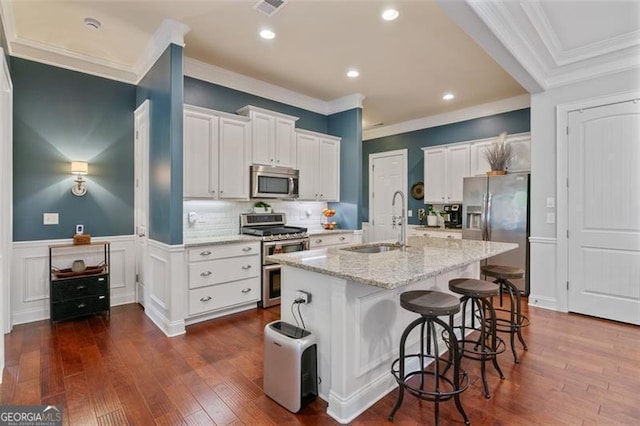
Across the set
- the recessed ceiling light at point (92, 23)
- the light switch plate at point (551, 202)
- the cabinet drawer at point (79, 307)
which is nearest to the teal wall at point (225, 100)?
the recessed ceiling light at point (92, 23)

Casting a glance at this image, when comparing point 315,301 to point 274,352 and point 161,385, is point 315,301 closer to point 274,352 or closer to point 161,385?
point 274,352

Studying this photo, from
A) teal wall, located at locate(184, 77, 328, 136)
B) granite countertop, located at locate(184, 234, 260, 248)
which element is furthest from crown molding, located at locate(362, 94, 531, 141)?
granite countertop, located at locate(184, 234, 260, 248)

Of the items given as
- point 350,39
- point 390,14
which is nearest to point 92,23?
point 350,39

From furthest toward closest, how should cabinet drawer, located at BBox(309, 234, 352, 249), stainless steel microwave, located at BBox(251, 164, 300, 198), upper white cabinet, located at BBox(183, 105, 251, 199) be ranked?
cabinet drawer, located at BBox(309, 234, 352, 249), stainless steel microwave, located at BBox(251, 164, 300, 198), upper white cabinet, located at BBox(183, 105, 251, 199)

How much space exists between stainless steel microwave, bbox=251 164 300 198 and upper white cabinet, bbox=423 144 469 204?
2.59 m

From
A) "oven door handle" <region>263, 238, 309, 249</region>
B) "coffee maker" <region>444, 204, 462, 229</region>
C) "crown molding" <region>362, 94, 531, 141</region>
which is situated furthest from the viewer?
"coffee maker" <region>444, 204, 462, 229</region>

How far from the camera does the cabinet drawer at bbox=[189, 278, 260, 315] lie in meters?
3.38

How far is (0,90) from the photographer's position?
2297mm

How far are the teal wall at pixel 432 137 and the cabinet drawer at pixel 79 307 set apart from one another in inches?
175

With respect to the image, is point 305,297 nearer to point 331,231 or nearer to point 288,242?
point 288,242

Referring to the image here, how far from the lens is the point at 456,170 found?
5.48 m

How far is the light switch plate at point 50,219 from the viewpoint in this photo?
3.52m

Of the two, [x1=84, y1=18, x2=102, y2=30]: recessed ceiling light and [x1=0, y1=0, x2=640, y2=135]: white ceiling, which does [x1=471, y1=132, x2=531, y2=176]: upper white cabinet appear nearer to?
[x1=0, y1=0, x2=640, y2=135]: white ceiling

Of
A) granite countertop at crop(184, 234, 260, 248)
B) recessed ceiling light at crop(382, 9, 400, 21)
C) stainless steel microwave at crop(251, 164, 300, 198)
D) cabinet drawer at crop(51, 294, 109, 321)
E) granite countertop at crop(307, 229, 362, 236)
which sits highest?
recessed ceiling light at crop(382, 9, 400, 21)
